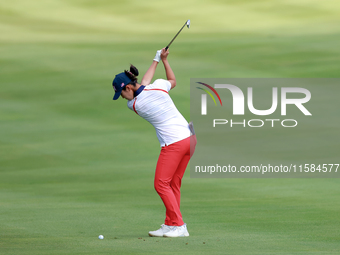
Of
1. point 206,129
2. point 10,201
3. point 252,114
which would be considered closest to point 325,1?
point 252,114

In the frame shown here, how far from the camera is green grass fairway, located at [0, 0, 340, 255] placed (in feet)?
16.4

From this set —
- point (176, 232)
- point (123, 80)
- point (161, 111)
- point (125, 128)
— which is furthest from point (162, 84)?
point (125, 128)

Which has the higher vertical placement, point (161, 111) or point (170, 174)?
point (161, 111)

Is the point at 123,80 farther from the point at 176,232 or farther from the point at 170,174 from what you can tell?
the point at 176,232

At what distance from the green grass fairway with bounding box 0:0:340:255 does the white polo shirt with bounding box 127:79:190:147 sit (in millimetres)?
863

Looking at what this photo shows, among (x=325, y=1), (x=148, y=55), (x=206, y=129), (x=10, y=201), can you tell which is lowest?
(x=10, y=201)

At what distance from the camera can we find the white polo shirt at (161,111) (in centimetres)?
468

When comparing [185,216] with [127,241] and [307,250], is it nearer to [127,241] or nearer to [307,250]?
[127,241]

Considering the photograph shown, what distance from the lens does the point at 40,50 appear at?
15.3 meters

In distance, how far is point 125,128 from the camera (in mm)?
12484

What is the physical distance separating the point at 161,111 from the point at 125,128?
7828 mm

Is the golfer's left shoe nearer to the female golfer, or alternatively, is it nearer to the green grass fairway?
the female golfer

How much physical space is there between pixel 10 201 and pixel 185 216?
2792 mm

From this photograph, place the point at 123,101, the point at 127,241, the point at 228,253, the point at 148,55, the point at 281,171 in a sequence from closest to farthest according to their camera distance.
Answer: the point at 228,253, the point at 127,241, the point at 281,171, the point at 123,101, the point at 148,55
